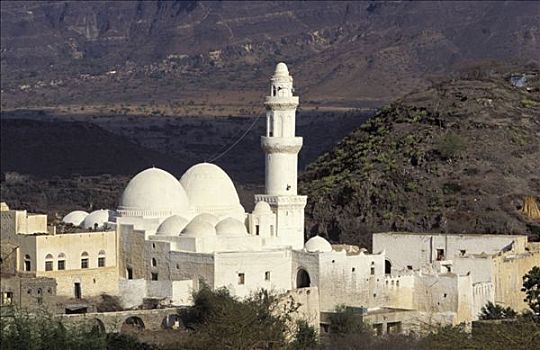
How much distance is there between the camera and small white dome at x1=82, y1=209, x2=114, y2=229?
50.7 m

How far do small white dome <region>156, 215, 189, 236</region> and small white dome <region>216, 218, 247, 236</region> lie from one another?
1037mm

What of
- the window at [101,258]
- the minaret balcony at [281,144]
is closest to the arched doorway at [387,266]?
the minaret balcony at [281,144]

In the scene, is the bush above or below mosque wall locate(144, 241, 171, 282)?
above

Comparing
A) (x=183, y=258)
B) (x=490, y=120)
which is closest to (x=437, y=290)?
(x=183, y=258)

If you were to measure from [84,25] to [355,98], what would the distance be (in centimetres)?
6145

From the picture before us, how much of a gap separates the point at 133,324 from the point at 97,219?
292 inches

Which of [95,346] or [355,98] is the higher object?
[355,98]

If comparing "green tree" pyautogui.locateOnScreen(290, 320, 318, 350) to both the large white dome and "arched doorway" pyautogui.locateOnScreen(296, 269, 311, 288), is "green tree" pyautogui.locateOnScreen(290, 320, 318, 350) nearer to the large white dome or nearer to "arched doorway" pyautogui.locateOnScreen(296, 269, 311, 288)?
"arched doorway" pyautogui.locateOnScreen(296, 269, 311, 288)

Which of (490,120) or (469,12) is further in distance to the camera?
(469,12)

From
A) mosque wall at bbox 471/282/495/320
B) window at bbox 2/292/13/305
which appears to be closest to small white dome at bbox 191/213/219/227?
window at bbox 2/292/13/305

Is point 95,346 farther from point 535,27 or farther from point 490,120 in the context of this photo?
point 535,27

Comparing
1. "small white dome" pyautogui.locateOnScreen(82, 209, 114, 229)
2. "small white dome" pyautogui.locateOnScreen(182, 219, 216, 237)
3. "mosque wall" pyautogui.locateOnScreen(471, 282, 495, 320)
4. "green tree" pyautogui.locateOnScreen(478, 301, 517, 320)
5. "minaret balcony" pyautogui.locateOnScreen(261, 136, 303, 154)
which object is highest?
"minaret balcony" pyautogui.locateOnScreen(261, 136, 303, 154)

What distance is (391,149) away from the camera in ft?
215

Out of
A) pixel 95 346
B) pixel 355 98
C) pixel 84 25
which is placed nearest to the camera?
pixel 95 346
